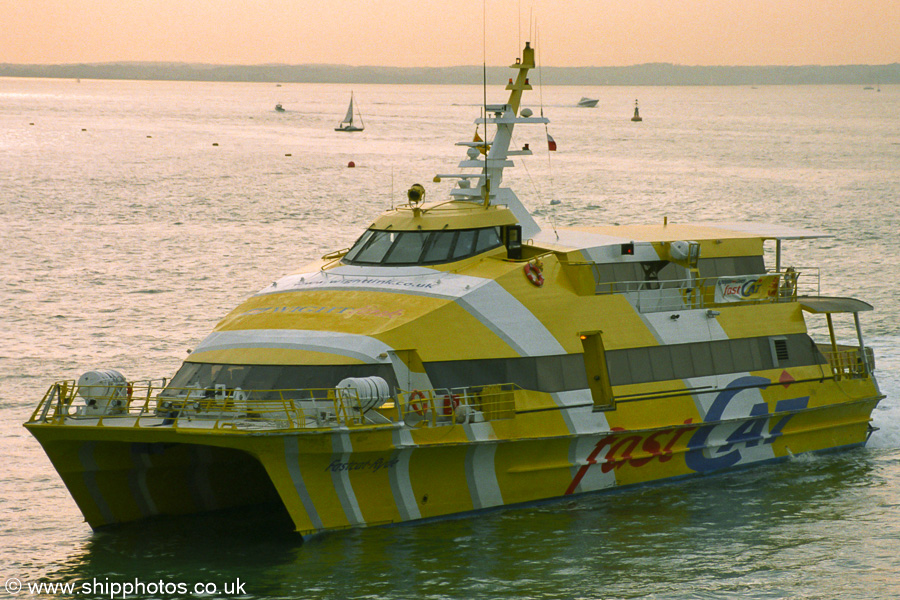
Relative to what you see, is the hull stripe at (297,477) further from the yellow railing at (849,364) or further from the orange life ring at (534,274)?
the yellow railing at (849,364)

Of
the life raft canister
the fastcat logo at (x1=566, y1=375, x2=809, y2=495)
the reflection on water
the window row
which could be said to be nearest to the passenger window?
the window row

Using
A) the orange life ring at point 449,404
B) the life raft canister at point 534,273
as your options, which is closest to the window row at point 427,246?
the life raft canister at point 534,273

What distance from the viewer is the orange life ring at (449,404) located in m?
17.1

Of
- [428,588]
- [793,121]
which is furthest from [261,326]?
[793,121]

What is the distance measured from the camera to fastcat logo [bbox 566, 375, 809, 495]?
62.0ft

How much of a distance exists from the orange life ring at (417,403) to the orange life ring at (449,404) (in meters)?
0.32

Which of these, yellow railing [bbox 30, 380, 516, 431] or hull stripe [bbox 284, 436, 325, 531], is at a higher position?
yellow railing [bbox 30, 380, 516, 431]

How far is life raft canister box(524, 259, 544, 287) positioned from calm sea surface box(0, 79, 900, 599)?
385 centimetres

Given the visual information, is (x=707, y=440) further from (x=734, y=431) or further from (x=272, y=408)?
(x=272, y=408)

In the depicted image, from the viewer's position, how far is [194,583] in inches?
607

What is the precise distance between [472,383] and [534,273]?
2.46 metres

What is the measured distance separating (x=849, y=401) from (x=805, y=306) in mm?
2094

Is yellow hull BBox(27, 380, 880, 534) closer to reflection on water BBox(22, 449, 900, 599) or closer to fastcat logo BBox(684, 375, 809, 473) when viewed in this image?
fastcat logo BBox(684, 375, 809, 473)

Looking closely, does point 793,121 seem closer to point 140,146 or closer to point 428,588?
point 140,146
